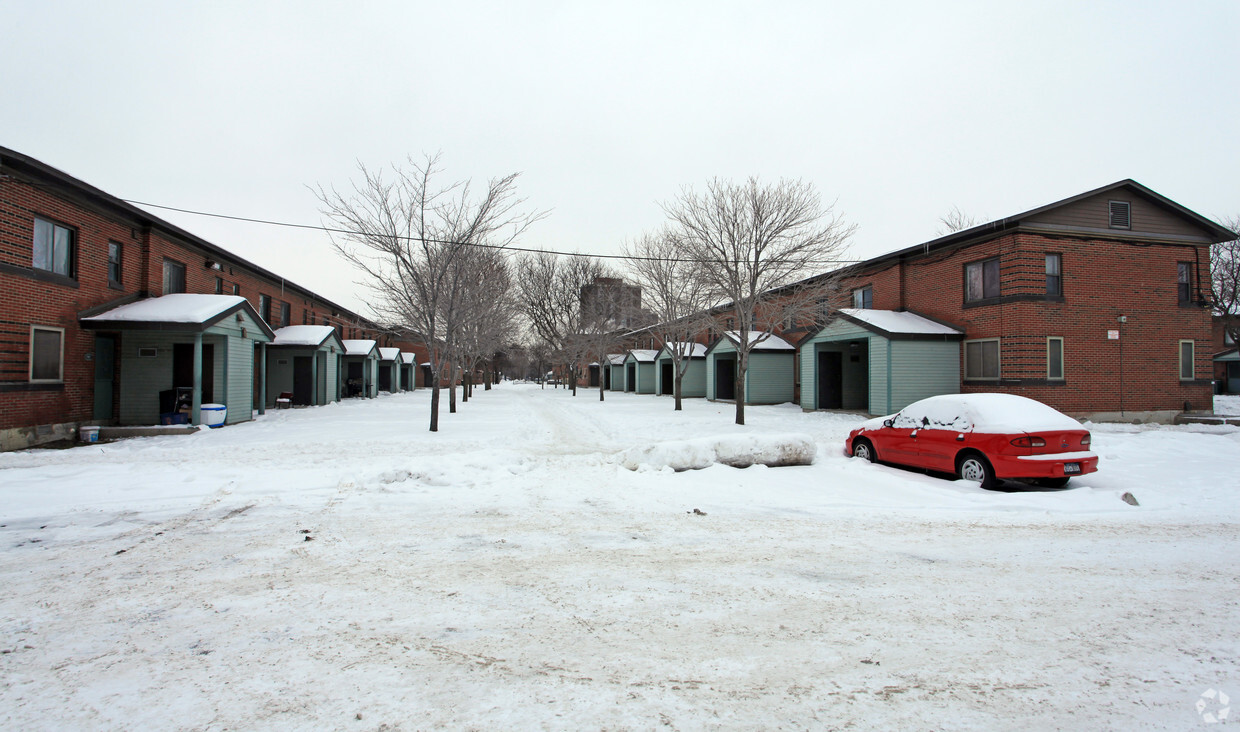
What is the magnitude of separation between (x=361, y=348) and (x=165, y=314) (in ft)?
59.8

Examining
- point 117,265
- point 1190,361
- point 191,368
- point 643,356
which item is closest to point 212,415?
point 191,368

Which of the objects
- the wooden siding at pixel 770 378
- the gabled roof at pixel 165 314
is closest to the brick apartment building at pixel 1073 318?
the wooden siding at pixel 770 378

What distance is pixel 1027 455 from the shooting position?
7977mm

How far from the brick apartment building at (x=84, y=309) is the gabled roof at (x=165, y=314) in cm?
5

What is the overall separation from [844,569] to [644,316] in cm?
2527

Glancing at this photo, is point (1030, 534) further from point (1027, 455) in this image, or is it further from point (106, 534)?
point (106, 534)

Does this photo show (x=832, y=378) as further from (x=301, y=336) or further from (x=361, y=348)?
(x=361, y=348)

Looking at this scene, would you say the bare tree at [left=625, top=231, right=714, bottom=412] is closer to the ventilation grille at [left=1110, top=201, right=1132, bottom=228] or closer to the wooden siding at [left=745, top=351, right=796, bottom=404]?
the wooden siding at [left=745, top=351, right=796, bottom=404]

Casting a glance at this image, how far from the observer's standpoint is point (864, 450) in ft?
34.4

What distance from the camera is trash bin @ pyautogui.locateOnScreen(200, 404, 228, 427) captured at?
15.9 metres

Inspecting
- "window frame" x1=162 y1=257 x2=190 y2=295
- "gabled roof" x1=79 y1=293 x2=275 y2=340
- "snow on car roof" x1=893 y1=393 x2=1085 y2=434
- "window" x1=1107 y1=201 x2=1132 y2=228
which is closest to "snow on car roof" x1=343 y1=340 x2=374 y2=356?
"window frame" x1=162 y1=257 x2=190 y2=295

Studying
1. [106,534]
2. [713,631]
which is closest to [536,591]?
[713,631]

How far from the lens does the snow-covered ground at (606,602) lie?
2787mm

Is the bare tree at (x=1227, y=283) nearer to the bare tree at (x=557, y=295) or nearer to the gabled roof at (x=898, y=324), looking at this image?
the gabled roof at (x=898, y=324)
